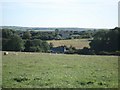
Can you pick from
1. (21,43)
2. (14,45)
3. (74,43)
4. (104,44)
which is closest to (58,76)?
(104,44)

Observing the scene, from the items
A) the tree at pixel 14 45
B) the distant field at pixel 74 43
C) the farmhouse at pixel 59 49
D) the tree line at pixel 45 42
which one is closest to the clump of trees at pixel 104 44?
the tree line at pixel 45 42

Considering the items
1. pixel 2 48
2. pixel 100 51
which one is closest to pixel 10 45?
pixel 2 48

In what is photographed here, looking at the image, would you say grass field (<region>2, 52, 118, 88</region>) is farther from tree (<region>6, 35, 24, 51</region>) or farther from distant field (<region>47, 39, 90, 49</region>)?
tree (<region>6, 35, 24, 51</region>)

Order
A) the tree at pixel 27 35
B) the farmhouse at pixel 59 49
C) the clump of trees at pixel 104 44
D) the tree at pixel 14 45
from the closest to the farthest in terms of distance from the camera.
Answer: the tree at pixel 27 35, the clump of trees at pixel 104 44, the tree at pixel 14 45, the farmhouse at pixel 59 49

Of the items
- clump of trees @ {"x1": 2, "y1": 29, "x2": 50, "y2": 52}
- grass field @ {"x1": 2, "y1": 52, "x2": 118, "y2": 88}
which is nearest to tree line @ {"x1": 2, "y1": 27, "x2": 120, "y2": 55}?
clump of trees @ {"x1": 2, "y1": 29, "x2": 50, "y2": 52}

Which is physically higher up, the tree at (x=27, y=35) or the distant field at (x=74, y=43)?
the tree at (x=27, y=35)

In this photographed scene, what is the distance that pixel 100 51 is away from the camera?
1496 inches

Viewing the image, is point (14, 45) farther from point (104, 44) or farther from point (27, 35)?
point (104, 44)

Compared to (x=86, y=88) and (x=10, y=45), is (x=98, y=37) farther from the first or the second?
(x=86, y=88)

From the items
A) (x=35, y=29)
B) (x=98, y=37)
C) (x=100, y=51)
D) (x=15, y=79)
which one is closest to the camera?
(x=15, y=79)

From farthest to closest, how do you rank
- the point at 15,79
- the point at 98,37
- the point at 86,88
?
the point at 98,37 → the point at 15,79 → the point at 86,88

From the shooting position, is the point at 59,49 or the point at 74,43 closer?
the point at 74,43

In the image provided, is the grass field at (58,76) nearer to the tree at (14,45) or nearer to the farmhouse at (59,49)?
the tree at (14,45)

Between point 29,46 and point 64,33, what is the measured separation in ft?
17.2
